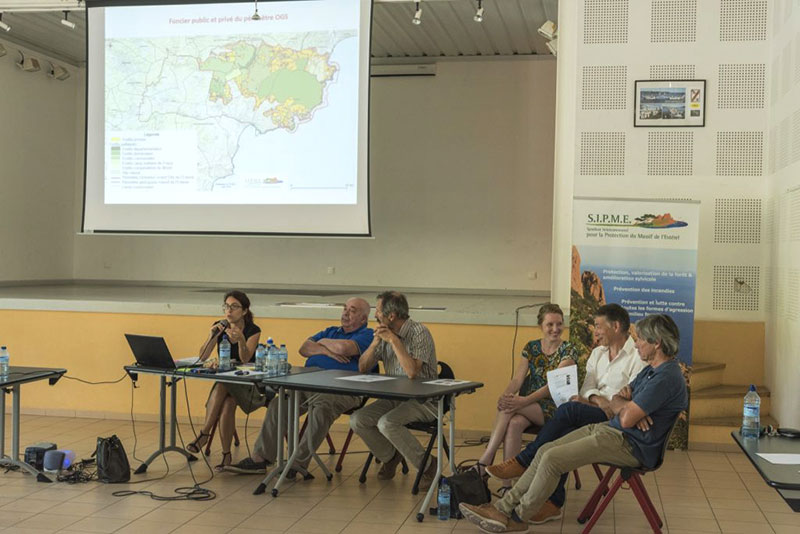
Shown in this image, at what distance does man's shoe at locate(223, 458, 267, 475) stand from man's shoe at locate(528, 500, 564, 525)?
1.79 m

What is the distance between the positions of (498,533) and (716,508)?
57.1 inches

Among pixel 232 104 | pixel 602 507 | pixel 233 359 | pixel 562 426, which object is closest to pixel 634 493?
pixel 602 507

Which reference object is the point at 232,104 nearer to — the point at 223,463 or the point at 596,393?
the point at 223,463

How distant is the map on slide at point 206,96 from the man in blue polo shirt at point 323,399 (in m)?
2.15

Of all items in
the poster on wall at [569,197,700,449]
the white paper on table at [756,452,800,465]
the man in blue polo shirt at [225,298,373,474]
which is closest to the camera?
the white paper on table at [756,452,800,465]

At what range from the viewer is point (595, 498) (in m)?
4.47

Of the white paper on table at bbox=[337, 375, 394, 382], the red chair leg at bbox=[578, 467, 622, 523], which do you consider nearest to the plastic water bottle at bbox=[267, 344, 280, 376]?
the white paper on table at bbox=[337, 375, 394, 382]

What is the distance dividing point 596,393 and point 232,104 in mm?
4283

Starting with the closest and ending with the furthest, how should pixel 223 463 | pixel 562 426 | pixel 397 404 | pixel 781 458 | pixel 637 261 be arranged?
pixel 781 458 → pixel 562 426 → pixel 397 404 → pixel 223 463 → pixel 637 261

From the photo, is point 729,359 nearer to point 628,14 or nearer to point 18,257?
point 628,14

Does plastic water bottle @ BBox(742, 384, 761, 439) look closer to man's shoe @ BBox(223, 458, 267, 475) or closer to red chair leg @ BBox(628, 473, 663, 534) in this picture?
red chair leg @ BBox(628, 473, 663, 534)

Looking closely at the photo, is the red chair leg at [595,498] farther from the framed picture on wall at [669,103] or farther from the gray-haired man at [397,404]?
the framed picture on wall at [669,103]

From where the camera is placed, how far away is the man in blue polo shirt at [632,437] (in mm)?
3949

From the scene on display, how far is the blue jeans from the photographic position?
14.9 feet
